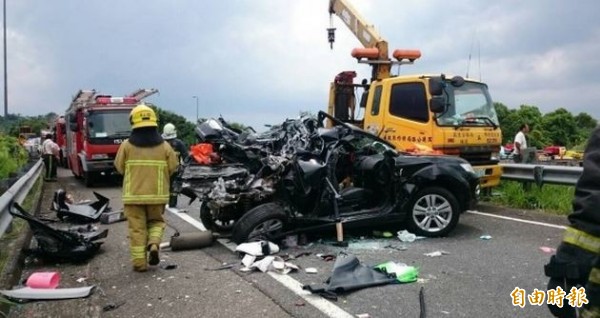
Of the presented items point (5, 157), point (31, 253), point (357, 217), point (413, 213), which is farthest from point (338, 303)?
point (5, 157)

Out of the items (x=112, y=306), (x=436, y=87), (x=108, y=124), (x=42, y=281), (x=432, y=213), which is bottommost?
(x=112, y=306)

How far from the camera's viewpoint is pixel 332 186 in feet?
22.0

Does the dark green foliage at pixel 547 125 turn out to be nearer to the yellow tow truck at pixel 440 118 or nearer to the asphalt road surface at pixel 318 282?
the yellow tow truck at pixel 440 118

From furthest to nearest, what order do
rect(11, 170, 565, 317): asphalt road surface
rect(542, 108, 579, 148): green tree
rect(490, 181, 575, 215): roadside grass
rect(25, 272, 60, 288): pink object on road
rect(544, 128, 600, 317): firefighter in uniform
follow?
1. rect(542, 108, 579, 148): green tree
2. rect(490, 181, 575, 215): roadside grass
3. rect(25, 272, 60, 288): pink object on road
4. rect(11, 170, 565, 317): asphalt road surface
5. rect(544, 128, 600, 317): firefighter in uniform

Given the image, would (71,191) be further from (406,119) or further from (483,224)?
(483,224)

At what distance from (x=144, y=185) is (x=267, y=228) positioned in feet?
5.06

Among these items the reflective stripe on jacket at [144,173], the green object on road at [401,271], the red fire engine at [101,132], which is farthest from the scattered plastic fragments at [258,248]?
the red fire engine at [101,132]

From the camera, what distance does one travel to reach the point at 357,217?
6852mm

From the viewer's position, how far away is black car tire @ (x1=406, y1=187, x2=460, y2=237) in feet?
23.2

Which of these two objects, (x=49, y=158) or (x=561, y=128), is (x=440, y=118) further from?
(x=561, y=128)

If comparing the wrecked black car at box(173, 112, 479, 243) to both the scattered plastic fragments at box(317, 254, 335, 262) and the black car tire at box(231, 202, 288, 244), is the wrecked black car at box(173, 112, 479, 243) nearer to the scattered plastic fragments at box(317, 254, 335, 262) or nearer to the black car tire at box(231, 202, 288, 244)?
the black car tire at box(231, 202, 288, 244)

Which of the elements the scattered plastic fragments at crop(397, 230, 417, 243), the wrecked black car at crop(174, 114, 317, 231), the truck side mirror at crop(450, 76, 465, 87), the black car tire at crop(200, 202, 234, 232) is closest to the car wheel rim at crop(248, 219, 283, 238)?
the wrecked black car at crop(174, 114, 317, 231)

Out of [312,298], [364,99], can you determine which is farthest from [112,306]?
[364,99]

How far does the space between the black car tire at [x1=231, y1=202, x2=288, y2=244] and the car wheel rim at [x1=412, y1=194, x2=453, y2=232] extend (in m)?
1.81
